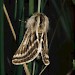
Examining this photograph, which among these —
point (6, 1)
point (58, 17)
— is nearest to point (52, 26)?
point (58, 17)

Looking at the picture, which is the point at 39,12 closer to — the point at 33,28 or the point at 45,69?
the point at 33,28

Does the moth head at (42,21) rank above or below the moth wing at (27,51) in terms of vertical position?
above

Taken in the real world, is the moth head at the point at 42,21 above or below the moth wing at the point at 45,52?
above

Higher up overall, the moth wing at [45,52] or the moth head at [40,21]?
the moth head at [40,21]
